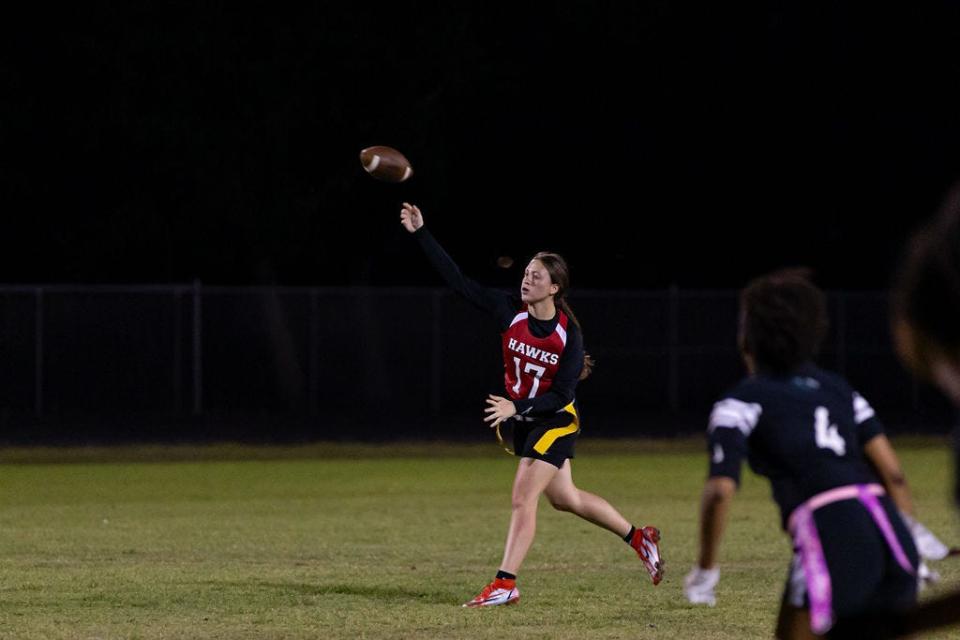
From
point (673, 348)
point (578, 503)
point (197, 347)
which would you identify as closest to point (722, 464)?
point (578, 503)

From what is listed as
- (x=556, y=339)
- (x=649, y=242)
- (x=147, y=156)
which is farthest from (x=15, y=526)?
(x=649, y=242)

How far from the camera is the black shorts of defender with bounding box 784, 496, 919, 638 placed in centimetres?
520

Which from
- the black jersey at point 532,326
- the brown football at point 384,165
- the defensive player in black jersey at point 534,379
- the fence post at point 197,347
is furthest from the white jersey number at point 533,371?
the fence post at point 197,347

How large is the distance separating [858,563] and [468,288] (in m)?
5.42

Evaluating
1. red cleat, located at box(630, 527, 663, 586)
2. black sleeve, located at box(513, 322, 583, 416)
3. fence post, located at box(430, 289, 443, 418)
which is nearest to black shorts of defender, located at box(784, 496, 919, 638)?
black sleeve, located at box(513, 322, 583, 416)

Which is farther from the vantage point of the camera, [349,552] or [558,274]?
[349,552]

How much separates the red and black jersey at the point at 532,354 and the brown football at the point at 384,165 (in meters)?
1.44

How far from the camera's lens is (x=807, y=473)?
5.39m

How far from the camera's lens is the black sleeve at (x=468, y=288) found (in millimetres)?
10359

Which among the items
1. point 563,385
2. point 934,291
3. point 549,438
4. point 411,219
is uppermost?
point 411,219

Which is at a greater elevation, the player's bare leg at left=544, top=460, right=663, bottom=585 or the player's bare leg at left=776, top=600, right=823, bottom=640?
the player's bare leg at left=776, top=600, right=823, bottom=640

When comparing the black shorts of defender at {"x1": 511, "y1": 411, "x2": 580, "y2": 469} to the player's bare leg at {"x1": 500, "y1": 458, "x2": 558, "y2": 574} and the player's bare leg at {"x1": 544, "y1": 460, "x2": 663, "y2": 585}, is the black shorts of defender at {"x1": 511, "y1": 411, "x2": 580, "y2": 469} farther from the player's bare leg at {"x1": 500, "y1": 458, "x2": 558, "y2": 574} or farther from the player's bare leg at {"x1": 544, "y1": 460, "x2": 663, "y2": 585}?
the player's bare leg at {"x1": 544, "y1": 460, "x2": 663, "y2": 585}

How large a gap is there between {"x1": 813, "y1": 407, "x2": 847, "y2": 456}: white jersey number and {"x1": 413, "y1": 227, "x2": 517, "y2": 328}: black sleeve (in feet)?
16.5

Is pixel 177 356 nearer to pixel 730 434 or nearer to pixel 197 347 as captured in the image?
pixel 197 347
